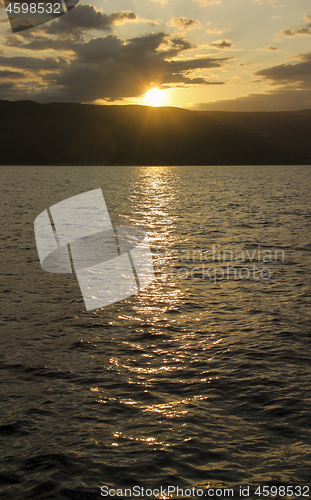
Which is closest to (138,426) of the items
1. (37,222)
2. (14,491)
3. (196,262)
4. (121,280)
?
(14,491)

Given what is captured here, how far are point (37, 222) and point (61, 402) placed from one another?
87.6 feet

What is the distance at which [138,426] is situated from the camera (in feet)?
21.1

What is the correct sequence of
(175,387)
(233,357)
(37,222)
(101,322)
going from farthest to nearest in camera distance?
(37,222)
(101,322)
(233,357)
(175,387)

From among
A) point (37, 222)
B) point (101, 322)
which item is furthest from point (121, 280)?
point (37, 222)

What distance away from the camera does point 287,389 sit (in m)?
7.59

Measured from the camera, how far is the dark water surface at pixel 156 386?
5.57 m

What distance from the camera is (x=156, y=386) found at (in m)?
7.57

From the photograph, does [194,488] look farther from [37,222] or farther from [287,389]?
[37,222]

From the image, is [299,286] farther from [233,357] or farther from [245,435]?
[245,435]

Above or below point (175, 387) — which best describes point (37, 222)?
above

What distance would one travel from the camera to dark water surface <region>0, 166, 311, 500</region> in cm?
557

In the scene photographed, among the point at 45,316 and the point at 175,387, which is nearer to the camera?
the point at 175,387

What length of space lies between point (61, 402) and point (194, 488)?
2714 millimetres

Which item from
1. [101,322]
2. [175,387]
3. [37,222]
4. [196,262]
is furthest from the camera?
[37,222]
